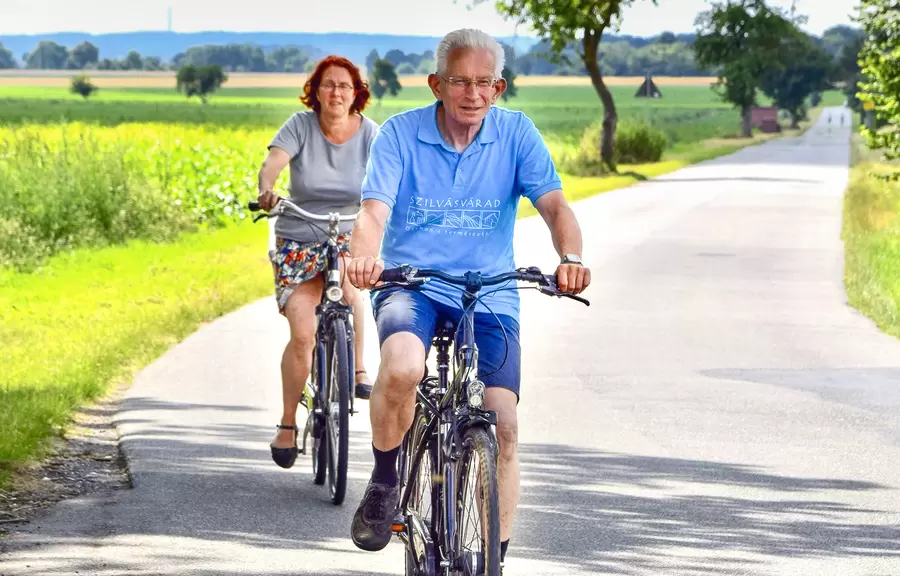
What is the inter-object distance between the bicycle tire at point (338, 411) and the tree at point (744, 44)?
100506 millimetres

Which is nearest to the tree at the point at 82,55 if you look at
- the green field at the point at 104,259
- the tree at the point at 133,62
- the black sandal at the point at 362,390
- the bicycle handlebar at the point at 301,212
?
the tree at the point at 133,62

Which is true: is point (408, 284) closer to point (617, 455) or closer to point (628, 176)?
point (617, 455)

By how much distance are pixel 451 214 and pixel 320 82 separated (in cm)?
270

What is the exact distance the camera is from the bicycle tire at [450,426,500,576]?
4.49 m

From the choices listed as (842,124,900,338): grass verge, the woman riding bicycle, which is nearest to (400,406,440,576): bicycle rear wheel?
the woman riding bicycle

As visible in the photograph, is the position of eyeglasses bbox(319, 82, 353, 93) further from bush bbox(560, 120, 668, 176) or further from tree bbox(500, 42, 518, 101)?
bush bbox(560, 120, 668, 176)

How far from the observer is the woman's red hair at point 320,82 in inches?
304

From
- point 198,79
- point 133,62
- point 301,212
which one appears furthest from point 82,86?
point 301,212

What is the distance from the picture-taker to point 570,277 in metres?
4.83

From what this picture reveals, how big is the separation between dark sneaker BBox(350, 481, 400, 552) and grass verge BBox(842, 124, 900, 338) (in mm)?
8960

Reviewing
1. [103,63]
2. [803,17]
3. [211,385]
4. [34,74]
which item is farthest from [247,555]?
→ [103,63]

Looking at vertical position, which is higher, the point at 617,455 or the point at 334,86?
the point at 334,86

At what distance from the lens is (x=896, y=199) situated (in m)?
28.5

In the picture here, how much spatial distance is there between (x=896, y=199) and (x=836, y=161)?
30.5m
